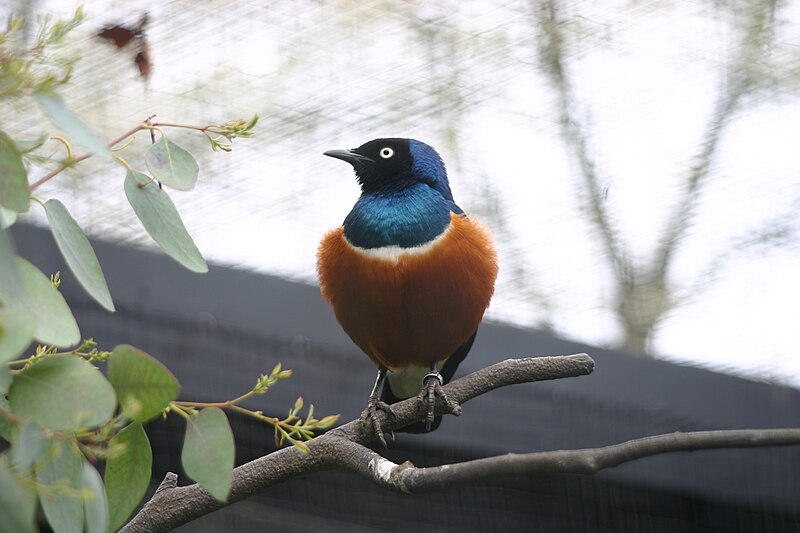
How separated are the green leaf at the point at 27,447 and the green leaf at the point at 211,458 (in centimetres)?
27

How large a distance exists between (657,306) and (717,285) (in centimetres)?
18

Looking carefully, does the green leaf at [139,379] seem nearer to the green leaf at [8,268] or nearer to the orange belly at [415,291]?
the green leaf at [8,268]

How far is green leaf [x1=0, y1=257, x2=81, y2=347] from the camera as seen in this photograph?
736mm

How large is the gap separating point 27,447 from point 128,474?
1.12 feet

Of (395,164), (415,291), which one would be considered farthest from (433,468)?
(395,164)

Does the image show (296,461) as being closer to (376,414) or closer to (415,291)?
(376,414)

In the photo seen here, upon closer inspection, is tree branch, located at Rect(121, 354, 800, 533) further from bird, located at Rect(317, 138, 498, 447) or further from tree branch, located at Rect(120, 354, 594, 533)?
bird, located at Rect(317, 138, 498, 447)

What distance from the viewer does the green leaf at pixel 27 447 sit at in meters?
0.60

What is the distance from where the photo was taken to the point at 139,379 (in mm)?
808

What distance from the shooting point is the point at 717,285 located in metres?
2.86

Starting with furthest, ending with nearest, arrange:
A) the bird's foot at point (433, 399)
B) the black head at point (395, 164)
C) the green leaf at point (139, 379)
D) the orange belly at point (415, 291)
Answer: the black head at point (395, 164) → the orange belly at point (415, 291) → the bird's foot at point (433, 399) → the green leaf at point (139, 379)

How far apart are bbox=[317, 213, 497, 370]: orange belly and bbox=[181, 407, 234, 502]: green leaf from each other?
1039 mm

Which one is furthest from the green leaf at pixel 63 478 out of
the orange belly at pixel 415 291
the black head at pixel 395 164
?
the black head at pixel 395 164

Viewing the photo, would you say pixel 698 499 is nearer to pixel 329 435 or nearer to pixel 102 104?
pixel 329 435
